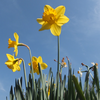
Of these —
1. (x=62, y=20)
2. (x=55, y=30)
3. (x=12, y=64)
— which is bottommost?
(x=12, y=64)

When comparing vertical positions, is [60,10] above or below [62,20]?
above

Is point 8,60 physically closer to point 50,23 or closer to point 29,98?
point 29,98

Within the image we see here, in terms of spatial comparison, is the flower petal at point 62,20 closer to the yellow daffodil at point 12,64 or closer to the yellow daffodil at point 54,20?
the yellow daffodil at point 54,20

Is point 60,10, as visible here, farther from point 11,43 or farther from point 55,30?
point 11,43

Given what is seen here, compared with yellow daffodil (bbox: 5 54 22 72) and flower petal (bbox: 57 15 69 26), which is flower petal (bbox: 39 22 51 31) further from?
yellow daffodil (bbox: 5 54 22 72)

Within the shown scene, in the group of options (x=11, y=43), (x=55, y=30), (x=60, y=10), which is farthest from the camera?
(x=11, y=43)

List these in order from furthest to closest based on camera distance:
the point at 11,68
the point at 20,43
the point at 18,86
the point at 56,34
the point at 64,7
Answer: the point at 11,68, the point at 20,43, the point at 18,86, the point at 64,7, the point at 56,34

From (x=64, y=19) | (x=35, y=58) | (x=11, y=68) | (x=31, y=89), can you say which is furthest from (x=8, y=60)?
(x=64, y=19)

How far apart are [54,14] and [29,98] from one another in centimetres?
110

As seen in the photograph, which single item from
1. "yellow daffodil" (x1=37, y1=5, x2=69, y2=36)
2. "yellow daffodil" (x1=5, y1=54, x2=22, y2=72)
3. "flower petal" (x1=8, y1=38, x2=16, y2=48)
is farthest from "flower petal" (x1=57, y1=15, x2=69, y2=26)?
"yellow daffodil" (x1=5, y1=54, x2=22, y2=72)

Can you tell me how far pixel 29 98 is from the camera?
4.94 feet

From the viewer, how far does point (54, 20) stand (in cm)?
143

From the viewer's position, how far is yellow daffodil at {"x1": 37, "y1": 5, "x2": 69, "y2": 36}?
4.54 feet

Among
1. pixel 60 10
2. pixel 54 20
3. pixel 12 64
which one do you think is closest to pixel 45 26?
pixel 54 20
